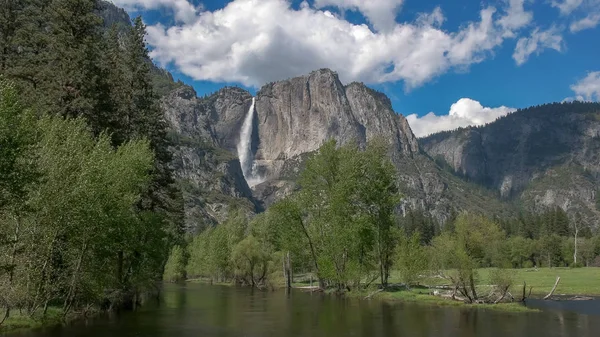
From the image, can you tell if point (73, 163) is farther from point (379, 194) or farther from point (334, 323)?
point (379, 194)

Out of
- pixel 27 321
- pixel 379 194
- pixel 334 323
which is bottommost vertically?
pixel 334 323

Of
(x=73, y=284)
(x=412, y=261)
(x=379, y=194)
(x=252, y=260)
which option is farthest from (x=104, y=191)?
(x=252, y=260)

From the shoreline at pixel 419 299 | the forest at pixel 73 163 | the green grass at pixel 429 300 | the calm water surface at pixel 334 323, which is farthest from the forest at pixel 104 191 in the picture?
the calm water surface at pixel 334 323

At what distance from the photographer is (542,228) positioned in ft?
517

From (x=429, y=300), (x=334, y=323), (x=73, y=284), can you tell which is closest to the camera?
(x=73, y=284)

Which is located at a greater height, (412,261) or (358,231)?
(358,231)

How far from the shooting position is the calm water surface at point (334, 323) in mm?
28562

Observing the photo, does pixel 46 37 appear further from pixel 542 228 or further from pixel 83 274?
pixel 542 228

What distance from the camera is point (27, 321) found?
27.3 m

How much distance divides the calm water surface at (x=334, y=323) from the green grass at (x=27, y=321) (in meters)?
0.99

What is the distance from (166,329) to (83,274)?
24.2 feet

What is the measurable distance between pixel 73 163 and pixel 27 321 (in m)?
9.90

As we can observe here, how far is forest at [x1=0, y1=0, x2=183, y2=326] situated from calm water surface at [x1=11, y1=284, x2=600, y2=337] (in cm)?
337

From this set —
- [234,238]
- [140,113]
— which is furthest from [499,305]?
[234,238]
